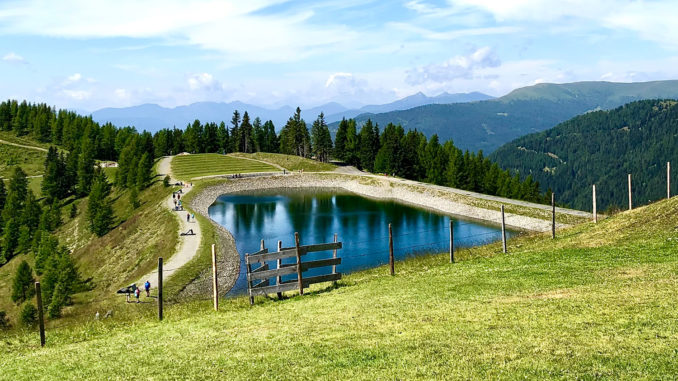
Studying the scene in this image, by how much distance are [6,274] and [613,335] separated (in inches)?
4161

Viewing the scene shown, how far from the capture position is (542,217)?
7412 cm

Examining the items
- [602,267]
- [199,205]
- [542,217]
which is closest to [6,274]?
[199,205]

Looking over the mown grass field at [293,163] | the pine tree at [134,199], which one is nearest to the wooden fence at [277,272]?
the pine tree at [134,199]

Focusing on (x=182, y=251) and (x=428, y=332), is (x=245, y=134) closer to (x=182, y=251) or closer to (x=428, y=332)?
(x=182, y=251)

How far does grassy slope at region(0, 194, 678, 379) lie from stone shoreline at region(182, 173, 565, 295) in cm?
2096

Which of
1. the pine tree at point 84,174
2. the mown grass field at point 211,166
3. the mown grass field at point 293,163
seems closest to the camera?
the pine tree at point 84,174

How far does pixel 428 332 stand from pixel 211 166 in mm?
143697

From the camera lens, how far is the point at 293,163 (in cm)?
15738

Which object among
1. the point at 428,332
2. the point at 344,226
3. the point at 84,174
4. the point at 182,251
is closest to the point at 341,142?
the point at 84,174

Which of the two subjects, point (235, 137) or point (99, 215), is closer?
point (99, 215)

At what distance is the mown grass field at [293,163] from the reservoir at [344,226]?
28.2 meters

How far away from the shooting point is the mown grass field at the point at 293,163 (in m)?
150

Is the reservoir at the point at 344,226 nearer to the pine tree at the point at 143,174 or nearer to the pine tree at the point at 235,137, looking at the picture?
the pine tree at the point at 143,174

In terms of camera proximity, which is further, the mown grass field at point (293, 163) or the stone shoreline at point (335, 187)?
the mown grass field at point (293, 163)
